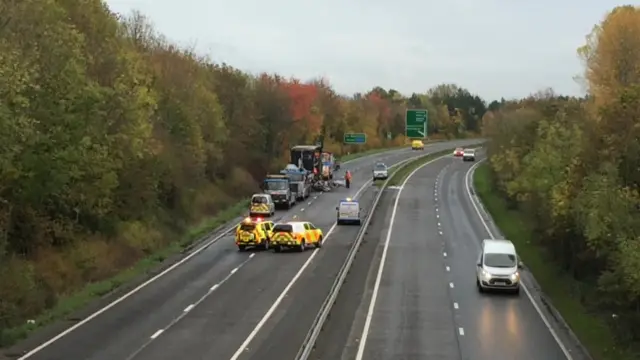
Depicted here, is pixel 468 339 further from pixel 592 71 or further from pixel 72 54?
pixel 592 71

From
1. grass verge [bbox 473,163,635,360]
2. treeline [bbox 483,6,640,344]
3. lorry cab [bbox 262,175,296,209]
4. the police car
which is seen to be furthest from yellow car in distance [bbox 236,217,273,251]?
lorry cab [bbox 262,175,296,209]

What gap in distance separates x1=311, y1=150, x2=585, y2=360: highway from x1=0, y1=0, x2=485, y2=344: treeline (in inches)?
404

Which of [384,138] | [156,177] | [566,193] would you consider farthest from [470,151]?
[566,193]

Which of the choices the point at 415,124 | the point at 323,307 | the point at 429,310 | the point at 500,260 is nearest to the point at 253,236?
the point at 500,260

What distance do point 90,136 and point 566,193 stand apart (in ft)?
59.3

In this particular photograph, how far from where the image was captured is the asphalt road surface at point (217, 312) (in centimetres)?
2522

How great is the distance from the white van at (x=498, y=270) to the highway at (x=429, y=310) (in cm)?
41

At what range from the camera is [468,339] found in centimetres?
2778

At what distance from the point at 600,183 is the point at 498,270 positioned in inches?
441

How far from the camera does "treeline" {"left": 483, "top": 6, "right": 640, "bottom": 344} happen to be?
25281 mm

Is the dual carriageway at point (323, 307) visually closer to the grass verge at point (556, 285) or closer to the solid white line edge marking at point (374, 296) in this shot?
the solid white line edge marking at point (374, 296)

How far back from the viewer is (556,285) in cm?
3966

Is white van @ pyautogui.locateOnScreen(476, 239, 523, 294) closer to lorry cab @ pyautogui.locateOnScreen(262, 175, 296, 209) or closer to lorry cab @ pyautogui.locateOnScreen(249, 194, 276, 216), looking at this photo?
lorry cab @ pyautogui.locateOnScreen(249, 194, 276, 216)

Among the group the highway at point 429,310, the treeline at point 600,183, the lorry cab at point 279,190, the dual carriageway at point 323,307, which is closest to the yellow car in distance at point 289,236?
the dual carriageway at point 323,307
